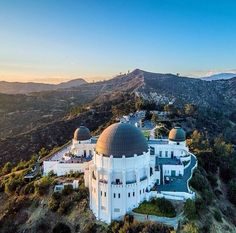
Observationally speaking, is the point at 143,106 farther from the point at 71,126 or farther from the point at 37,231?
the point at 37,231

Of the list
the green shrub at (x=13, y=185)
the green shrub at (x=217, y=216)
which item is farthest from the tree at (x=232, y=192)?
the green shrub at (x=13, y=185)

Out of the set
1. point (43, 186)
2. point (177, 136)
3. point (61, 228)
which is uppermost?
point (177, 136)

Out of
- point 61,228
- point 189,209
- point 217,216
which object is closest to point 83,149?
point 61,228

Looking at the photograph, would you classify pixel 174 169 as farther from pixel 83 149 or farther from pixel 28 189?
pixel 28 189

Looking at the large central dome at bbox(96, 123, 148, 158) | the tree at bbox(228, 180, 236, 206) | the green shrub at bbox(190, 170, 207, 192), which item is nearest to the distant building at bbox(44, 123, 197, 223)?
the large central dome at bbox(96, 123, 148, 158)

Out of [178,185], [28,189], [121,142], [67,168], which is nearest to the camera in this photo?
[121,142]

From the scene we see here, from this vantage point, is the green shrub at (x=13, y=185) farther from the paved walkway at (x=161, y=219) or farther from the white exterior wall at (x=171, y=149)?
the paved walkway at (x=161, y=219)

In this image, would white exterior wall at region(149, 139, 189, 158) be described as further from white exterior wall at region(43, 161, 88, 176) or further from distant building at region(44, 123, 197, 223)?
white exterior wall at region(43, 161, 88, 176)

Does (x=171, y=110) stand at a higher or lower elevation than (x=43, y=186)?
higher
